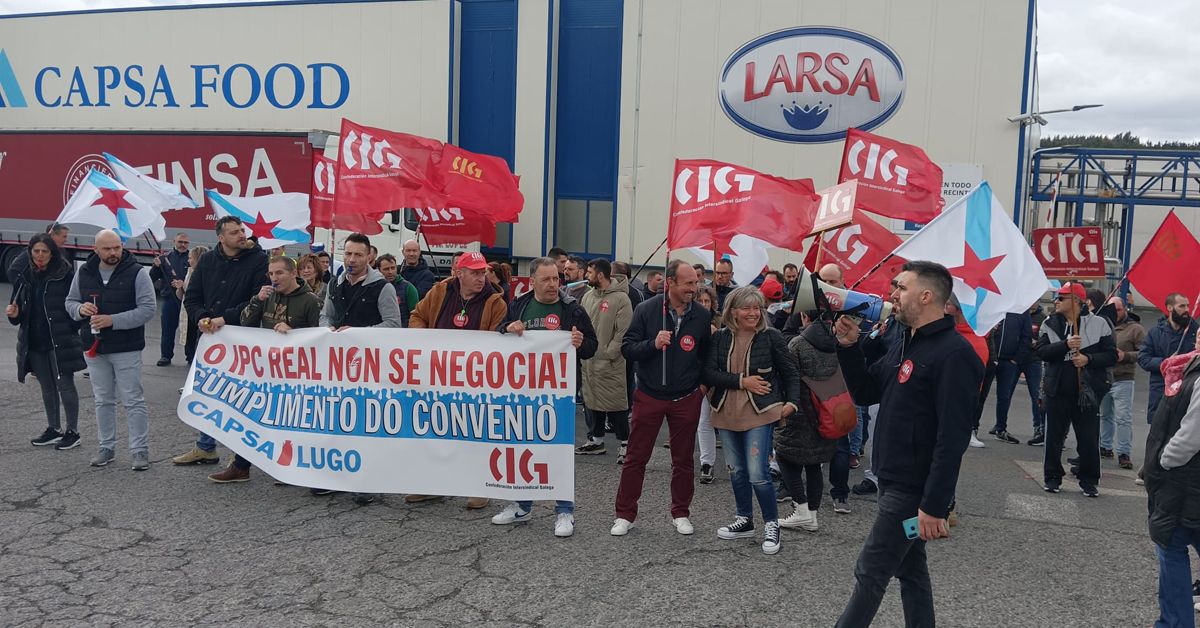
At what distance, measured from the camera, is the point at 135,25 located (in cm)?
2166

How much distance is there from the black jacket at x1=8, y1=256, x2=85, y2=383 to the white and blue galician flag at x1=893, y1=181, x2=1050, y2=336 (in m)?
6.70

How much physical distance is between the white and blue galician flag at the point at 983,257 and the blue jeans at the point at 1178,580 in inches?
72.3

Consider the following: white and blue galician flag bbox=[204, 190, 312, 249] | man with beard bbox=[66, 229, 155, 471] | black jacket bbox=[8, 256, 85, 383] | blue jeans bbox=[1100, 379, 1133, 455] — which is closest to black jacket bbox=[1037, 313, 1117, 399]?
blue jeans bbox=[1100, 379, 1133, 455]

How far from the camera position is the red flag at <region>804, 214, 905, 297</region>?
8.15 meters

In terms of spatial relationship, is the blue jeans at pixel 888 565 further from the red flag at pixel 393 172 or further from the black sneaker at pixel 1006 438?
the red flag at pixel 393 172

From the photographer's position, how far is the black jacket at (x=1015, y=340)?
9.92 metres

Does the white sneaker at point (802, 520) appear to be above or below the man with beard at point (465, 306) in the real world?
below

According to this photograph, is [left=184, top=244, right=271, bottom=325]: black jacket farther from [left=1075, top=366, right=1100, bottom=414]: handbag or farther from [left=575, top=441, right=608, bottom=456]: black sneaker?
[left=1075, top=366, right=1100, bottom=414]: handbag

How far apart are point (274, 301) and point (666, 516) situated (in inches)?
→ 131

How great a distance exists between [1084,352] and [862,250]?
6.76ft

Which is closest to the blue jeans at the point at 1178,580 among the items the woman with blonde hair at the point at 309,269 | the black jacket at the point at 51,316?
the woman with blonde hair at the point at 309,269

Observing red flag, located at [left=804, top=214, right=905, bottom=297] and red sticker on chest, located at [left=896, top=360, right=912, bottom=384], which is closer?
red sticker on chest, located at [left=896, top=360, right=912, bottom=384]

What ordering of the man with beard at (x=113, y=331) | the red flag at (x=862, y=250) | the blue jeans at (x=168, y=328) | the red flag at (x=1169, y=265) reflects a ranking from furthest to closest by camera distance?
1. the blue jeans at (x=168, y=328)
2. the red flag at (x=862, y=250)
3. the red flag at (x=1169, y=265)
4. the man with beard at (x=113, y=331)

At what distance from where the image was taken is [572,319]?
623 centimetres
